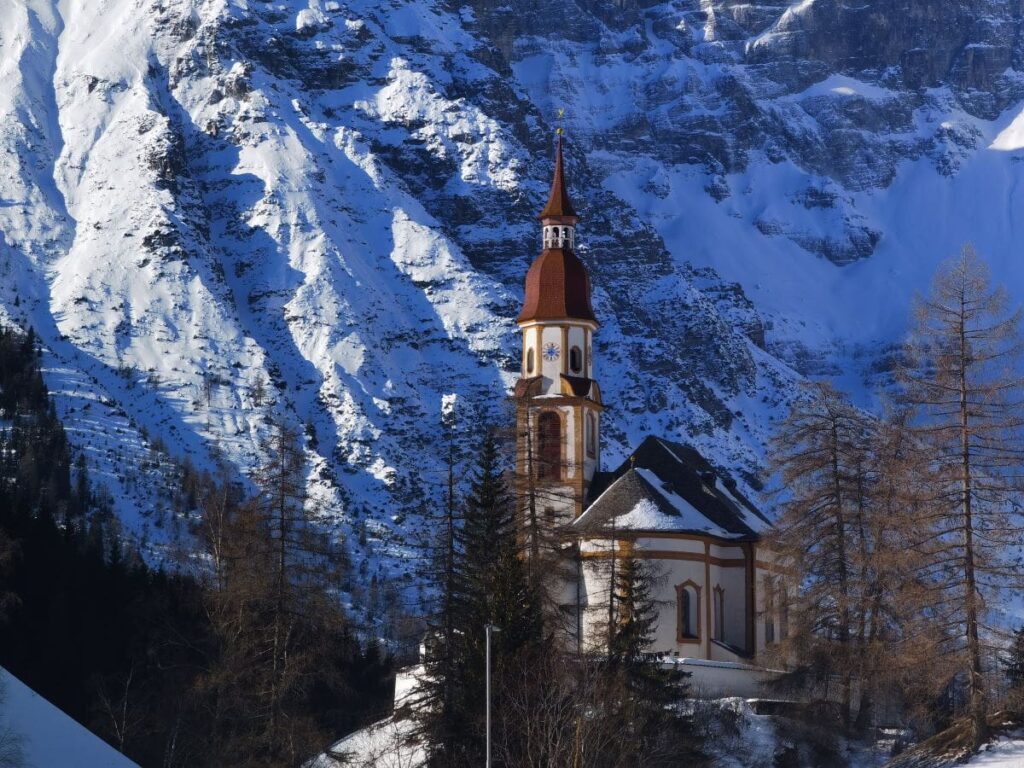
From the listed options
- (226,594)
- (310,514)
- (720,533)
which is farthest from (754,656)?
(226,594)

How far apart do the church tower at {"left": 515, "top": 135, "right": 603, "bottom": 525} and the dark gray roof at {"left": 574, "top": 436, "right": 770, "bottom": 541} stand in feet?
4.25

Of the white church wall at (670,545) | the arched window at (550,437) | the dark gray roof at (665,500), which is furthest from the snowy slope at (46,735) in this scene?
the arched window at (550,437)

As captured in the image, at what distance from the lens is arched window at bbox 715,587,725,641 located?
85938mm

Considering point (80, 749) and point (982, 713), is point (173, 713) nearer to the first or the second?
point (80, 749)

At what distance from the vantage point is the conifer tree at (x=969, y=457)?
59719mm

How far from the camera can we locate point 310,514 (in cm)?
7688

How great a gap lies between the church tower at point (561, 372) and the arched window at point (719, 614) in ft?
20.2

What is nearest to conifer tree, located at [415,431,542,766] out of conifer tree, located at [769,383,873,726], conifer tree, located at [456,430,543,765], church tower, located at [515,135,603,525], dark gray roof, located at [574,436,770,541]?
conifer tree, located at [456,430,543,765]

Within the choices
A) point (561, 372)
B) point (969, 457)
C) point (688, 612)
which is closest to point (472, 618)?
point (969, 457)

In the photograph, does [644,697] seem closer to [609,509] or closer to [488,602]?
[488,602]

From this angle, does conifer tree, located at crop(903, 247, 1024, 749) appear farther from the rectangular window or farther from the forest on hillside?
the rectangular window

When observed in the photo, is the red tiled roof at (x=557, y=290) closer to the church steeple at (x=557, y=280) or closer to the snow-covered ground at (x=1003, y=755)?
the church steeple at (x=557, y=280)

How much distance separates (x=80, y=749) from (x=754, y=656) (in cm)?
3356

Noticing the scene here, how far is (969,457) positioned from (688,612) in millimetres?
25510
